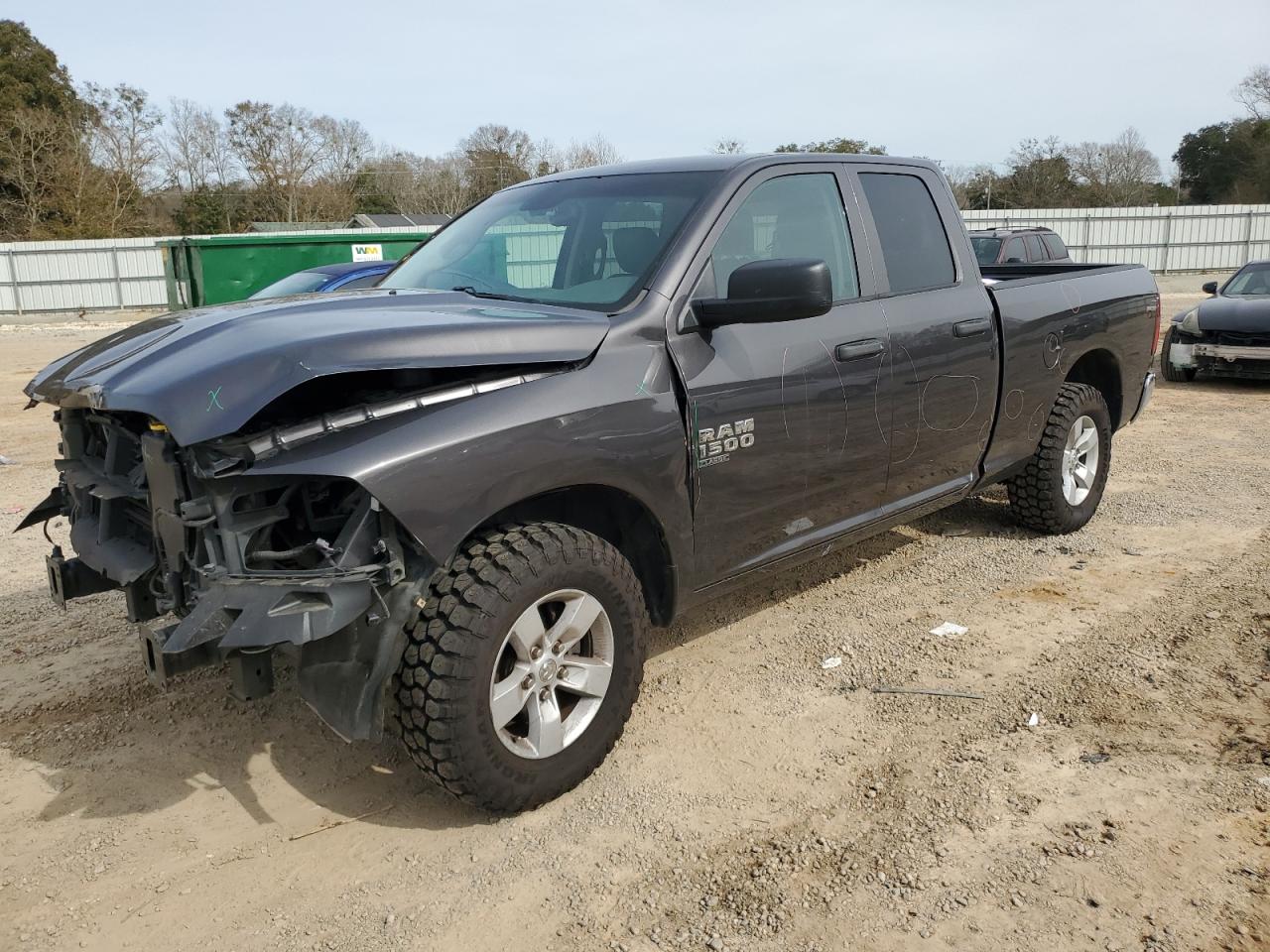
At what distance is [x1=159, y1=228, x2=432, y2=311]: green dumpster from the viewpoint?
1616cm

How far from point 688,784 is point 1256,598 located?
3.14 meters

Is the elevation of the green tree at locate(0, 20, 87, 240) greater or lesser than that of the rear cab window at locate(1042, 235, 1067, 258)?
greater

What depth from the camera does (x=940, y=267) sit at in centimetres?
457

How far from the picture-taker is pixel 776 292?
127 inches

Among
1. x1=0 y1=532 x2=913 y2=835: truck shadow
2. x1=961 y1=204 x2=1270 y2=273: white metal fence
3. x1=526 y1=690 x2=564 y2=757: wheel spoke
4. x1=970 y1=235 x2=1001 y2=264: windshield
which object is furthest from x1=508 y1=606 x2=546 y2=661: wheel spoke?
x1=961 y1=204 x2=1270 y2=273: white metal fence

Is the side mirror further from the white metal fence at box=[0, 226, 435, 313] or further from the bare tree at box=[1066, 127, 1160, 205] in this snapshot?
the bare tree at box=[1066, 127, 1160, 205]

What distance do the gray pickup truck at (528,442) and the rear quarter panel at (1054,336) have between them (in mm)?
288

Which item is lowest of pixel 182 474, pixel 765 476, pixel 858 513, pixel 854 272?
pixel 858 513

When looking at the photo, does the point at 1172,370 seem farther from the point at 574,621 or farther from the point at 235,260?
the point at 235,260

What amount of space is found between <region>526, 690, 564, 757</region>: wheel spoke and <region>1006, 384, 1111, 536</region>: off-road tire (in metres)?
3.43

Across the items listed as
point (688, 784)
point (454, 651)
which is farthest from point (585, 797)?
point (454, 651)

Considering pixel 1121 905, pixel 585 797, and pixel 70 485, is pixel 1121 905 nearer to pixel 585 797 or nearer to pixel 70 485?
pixel 585 797

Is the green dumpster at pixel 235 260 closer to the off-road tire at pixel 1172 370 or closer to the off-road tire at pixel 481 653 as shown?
the off-road tire at pixel 1172 370

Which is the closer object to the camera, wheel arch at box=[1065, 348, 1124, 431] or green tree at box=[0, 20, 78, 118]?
wheel arch at box=[1065, 348, 1124, 431]
